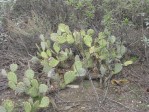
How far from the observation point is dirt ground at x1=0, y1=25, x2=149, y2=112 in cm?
283

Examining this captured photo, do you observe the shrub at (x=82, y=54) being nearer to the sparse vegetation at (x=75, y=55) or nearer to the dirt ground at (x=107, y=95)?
the sparse vegetation at (x=75, y=55)

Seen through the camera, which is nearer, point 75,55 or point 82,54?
point 82,54

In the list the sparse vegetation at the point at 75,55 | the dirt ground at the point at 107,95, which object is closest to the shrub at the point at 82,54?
the sparse vegetation at the point at 75,55

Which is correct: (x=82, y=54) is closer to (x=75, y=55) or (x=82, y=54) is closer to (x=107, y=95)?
(x=75, y=55)

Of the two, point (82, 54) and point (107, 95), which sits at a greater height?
point (82, 54)

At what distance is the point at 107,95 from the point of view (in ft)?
9.73

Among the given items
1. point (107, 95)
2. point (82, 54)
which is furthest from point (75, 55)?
point (107, 95)

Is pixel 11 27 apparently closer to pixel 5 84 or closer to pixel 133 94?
pixel 5 84

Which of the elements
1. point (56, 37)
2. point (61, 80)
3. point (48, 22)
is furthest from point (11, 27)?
point (61, 80)

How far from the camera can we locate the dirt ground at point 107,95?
283 centimetres

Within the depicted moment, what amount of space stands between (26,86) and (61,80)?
15.6 inches

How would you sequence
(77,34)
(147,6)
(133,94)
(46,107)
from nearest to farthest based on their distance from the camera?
1. (46,107)
2. (133,94)
3. (77,34)
4. (147,6)

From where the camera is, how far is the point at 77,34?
3299 mm

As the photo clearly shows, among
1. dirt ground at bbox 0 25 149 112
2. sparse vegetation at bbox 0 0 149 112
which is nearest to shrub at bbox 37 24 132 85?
sparse vegetation at bbox 0 0 149 112
